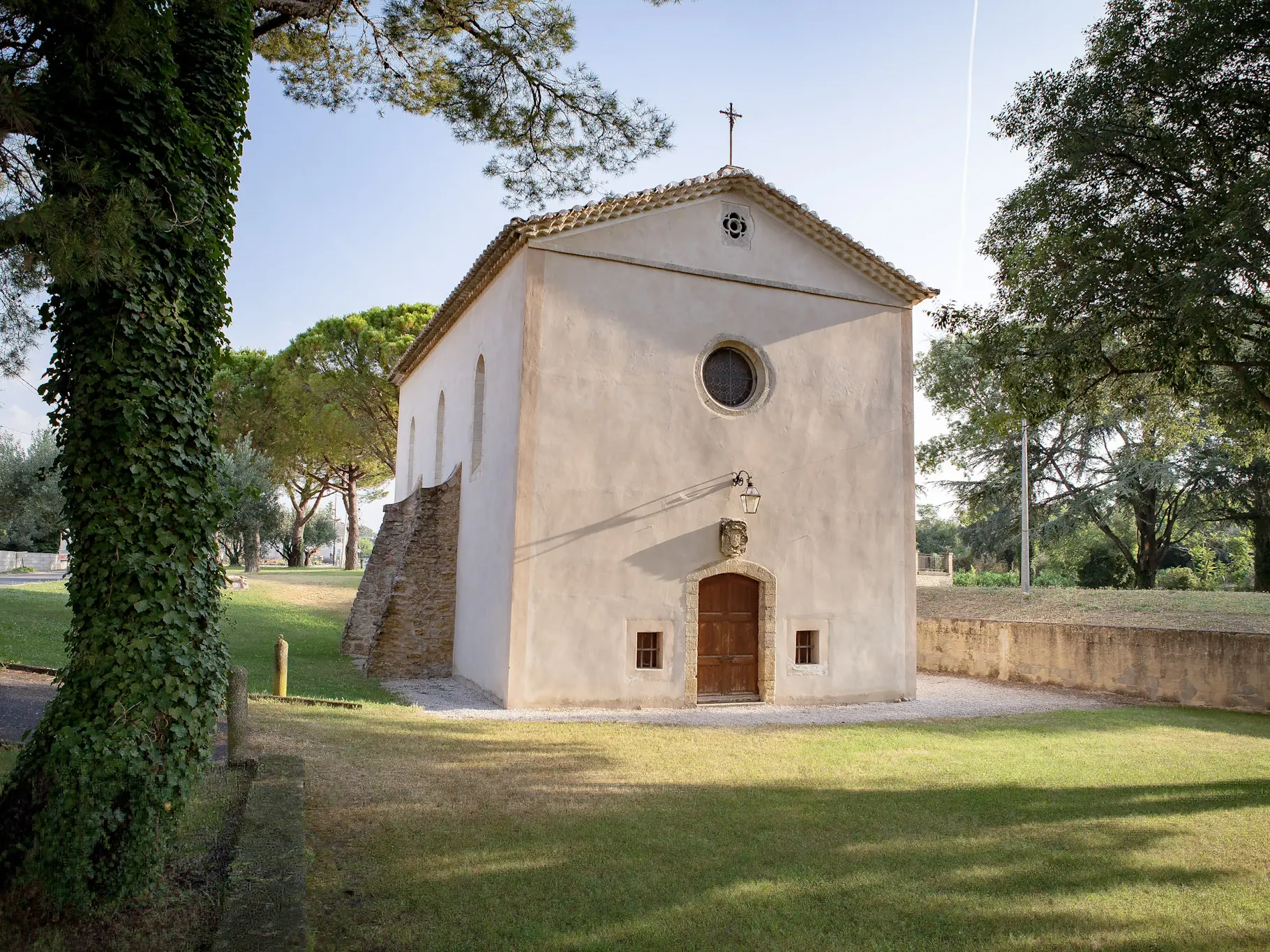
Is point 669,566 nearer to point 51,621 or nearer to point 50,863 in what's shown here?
point 50,863

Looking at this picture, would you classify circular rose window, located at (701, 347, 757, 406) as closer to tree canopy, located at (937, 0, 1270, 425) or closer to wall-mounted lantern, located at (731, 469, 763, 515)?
wall-mounted lantern, located at (731, 469, 763, 515)

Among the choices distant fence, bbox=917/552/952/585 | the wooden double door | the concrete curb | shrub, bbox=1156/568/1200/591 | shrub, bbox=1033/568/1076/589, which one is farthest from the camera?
shrub, bbox=1033/568/1076/589

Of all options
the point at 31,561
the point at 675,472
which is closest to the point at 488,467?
the point at 675,472

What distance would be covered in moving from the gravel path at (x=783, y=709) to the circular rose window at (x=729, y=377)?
468 centimetres

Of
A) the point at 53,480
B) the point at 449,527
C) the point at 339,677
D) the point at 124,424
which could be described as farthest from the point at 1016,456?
the point at 53,480

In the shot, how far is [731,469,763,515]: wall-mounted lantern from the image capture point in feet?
43.7

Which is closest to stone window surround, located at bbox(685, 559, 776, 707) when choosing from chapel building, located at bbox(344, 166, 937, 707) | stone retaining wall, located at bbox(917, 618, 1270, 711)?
chapel building, located at bbox(344, 166, 937, 707)

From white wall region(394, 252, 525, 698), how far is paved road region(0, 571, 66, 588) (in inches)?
559

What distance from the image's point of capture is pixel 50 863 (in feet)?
14.3

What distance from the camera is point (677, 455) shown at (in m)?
13.1

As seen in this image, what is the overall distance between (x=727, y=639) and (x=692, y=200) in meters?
6.70

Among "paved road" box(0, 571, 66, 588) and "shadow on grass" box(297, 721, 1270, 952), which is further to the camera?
"paved road" box(0, 571, 66, 588)

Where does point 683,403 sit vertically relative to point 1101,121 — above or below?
below

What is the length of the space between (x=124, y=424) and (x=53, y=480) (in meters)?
33.5
